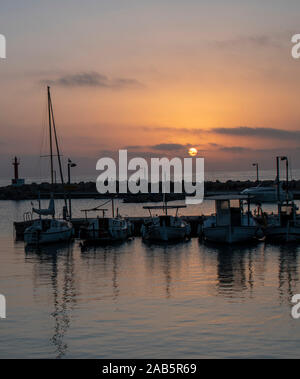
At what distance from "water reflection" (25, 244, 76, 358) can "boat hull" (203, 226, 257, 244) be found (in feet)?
39.5

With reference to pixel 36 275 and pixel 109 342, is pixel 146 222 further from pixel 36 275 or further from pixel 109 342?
pixel 109 342

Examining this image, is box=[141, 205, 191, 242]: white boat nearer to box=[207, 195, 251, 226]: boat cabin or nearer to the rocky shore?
box=[207, 195, 251, 226]: boat cabin

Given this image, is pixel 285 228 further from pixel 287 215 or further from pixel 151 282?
pixel 151 282

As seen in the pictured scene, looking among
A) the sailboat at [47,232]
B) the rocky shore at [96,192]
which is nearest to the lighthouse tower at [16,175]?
the rocky shore at [96,192]

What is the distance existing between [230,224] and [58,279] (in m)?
18.8

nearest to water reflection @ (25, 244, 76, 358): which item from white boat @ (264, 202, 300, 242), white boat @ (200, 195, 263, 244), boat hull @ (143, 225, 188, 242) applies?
boat hull @ (143, 225, 188, 242)

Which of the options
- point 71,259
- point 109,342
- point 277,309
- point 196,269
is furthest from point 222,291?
point 71,259

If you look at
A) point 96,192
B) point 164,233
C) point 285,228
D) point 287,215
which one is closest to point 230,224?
point 285,228

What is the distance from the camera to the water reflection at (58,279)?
69.2 feet

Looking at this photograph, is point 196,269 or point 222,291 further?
point 196,269

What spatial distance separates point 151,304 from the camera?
25.3m

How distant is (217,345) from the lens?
19125 mm

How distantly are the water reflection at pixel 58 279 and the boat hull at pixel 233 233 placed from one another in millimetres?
12034
